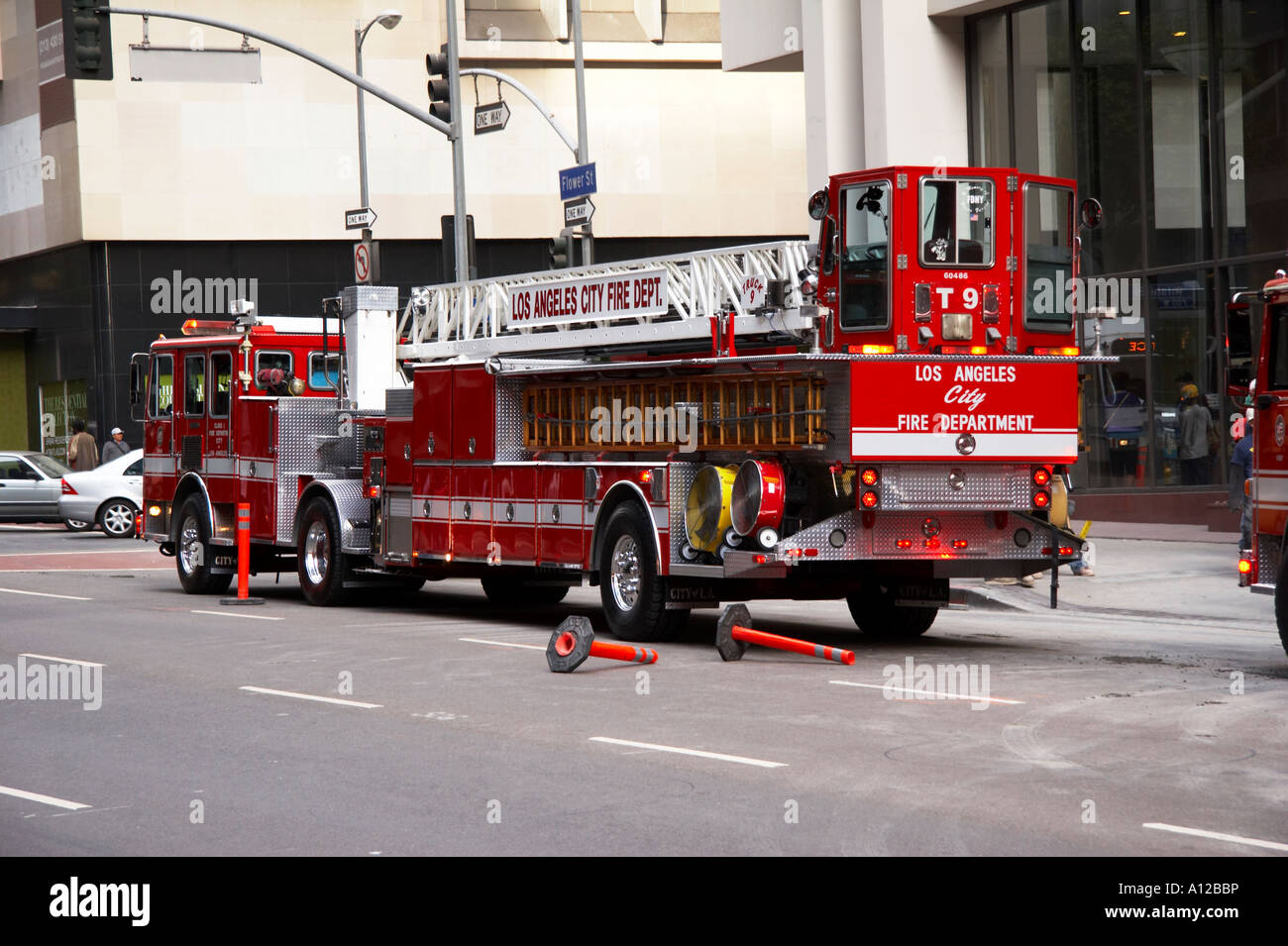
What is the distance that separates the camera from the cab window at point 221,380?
783 inches

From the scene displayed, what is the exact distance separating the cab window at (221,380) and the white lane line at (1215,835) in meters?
14.4

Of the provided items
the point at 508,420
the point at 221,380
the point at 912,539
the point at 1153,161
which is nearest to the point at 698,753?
the point at 912,539

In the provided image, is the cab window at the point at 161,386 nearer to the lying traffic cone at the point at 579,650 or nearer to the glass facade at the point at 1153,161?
the lying traffic cone at the point at 579,650

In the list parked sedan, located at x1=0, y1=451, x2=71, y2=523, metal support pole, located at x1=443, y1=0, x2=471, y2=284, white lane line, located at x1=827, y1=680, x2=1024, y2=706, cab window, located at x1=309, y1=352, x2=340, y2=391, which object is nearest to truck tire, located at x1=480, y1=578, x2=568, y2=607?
cab window, located at x1=309, y1=352, x2=340, y2=391

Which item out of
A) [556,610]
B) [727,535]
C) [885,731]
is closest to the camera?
[885,731]

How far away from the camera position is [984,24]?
2788 centimetres

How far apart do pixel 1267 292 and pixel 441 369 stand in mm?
7860

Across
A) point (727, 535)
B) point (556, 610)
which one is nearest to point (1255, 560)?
point (727, 535)

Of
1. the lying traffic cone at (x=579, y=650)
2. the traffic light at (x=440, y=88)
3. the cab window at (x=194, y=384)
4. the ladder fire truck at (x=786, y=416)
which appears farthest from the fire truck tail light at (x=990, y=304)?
the traffic light at (x=440, y=88)

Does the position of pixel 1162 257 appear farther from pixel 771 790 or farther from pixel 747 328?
pixel 771 790

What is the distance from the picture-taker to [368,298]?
1894cm

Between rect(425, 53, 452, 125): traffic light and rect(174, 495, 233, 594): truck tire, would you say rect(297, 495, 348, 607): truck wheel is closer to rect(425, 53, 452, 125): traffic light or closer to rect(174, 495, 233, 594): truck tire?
rect(174, 495, 233, 594): truck tire

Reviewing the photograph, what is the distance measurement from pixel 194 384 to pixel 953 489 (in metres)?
10.6

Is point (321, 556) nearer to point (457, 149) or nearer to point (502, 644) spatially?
point (502, 644)
